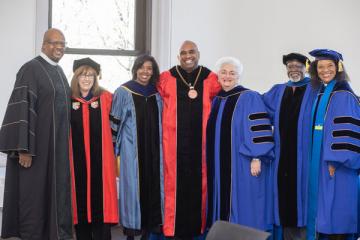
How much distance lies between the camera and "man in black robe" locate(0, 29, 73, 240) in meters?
3.92

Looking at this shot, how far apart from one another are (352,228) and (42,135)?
2377mm

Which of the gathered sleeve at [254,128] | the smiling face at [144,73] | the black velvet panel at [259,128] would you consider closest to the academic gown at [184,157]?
the smiling face at [144,73]

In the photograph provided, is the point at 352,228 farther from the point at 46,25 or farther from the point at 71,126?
the point at 46,25

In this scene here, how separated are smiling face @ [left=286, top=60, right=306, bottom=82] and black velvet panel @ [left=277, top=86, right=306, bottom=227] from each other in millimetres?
89

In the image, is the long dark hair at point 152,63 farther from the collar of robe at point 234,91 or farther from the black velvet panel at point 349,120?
the black velvet panel at point 349,120

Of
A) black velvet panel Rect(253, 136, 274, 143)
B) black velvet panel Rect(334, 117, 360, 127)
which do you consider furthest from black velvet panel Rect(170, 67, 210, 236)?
black velvet panel Rect(334, 117, 360, 127)

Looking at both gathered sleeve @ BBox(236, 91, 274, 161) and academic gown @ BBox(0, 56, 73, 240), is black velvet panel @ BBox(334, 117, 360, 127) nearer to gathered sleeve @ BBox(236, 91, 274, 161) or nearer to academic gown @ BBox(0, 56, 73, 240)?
gathered sleeve @ BBox(236, 91, 274, 161)

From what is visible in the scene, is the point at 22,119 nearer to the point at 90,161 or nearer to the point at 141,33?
the point at 90,161

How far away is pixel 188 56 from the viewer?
416cm

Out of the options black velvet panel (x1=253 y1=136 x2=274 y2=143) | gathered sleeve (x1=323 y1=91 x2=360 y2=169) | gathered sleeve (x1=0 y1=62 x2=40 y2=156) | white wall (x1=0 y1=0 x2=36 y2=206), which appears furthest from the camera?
white wall (x1=0 y1=0 x2=36 y2=206)

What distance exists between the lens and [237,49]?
5.92m

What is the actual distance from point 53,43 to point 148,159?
3.82 feet

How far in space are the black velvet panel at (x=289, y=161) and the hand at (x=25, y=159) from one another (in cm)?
190

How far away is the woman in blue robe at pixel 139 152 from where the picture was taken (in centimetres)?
409
